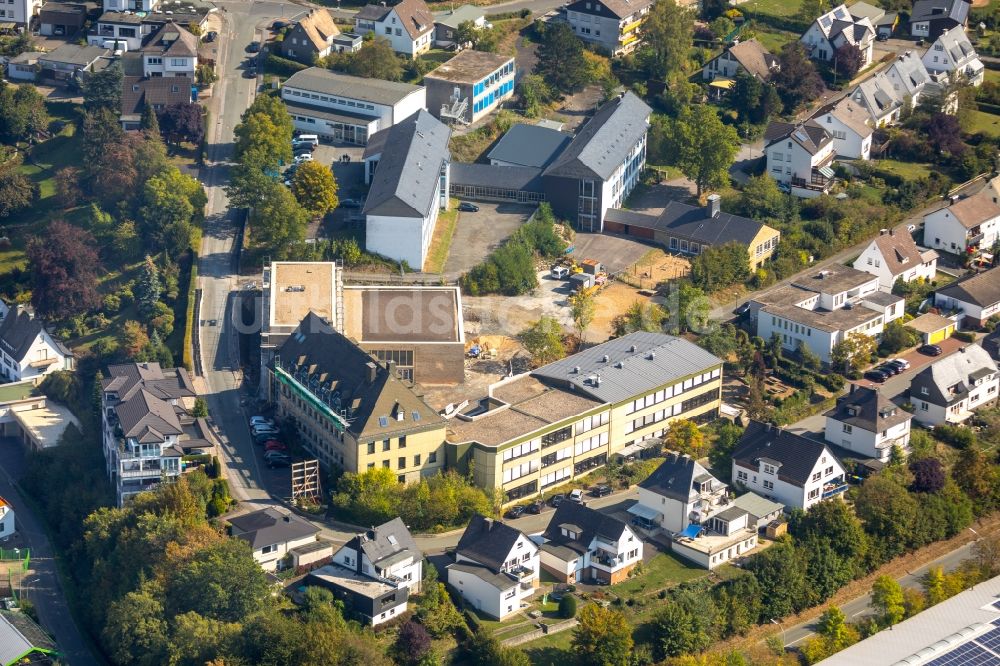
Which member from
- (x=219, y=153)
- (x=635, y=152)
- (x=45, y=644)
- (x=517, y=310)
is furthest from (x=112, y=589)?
(x=635, y=152)

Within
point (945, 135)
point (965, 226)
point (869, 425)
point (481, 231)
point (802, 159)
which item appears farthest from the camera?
point (945, 135)

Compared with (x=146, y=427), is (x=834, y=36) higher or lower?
higher

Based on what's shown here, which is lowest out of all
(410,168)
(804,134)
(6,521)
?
(6,521)

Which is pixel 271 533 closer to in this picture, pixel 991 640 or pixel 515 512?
pixel 515 512

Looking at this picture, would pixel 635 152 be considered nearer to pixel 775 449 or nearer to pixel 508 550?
pixel 775 449

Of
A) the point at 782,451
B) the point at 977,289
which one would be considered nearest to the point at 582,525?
the point at 782,451

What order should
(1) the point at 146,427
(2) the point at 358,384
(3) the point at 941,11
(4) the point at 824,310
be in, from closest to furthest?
(1) the point at 146,427 < (2) the point at 358,384 < (4) the point at 824,310 < (3) the point at 941,11

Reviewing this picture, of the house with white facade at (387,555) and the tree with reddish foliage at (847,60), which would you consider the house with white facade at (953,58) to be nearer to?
the tree with reddish foliage at (847,60)
